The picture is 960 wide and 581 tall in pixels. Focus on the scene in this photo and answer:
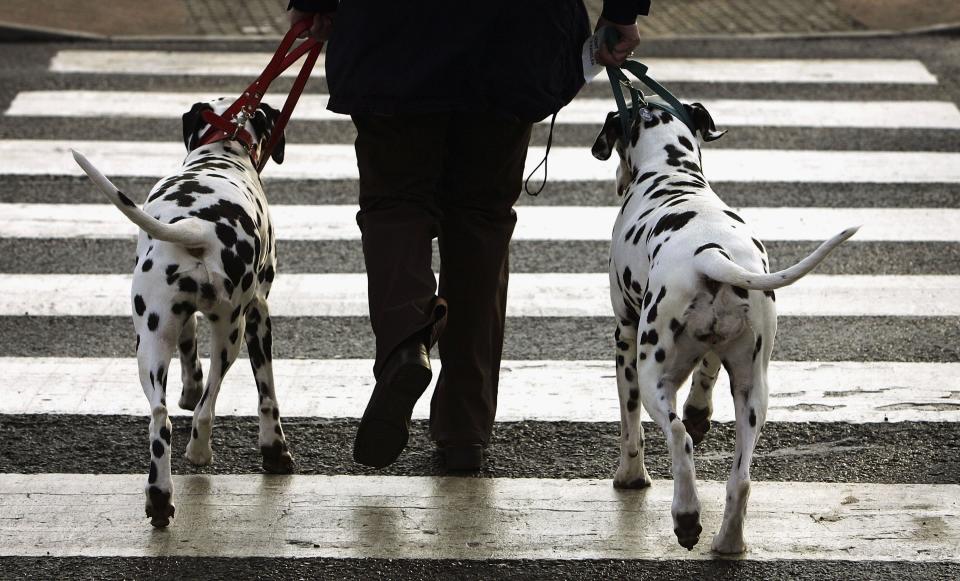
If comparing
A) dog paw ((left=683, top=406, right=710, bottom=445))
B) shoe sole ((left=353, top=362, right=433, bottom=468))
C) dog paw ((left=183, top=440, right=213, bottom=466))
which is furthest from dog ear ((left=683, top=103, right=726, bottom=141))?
dog paw ((left=183, top=440, right=213, bottom=466))

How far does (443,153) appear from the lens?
191 inches

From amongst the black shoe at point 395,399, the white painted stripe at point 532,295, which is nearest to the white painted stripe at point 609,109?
the white painted stripe at point 532,295

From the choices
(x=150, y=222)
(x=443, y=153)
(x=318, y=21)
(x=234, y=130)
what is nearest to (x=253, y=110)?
(x=234, y=130)

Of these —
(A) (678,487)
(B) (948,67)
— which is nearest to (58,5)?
(B) (948,67)

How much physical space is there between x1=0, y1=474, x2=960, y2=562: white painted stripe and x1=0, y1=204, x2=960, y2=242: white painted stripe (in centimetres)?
290

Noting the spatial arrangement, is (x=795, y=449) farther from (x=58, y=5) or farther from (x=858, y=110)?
(x=58, y=5)

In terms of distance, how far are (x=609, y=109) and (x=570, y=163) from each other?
3.23 feet

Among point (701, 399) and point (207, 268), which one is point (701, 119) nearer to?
point (701, 399)

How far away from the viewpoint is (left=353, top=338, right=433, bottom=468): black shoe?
4.40 meters

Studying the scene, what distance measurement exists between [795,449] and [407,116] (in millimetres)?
1989

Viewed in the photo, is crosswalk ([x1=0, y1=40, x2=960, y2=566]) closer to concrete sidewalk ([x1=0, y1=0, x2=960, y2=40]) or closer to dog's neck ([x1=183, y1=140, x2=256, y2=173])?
dog's neck ([x1=183, y1=140, x2=256, y2=173])

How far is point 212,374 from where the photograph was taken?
4824 millimetres

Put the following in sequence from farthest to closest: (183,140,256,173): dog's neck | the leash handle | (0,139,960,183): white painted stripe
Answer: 1. (0,139,960,183): white painted stripe
2. the leash handle
3. (183,140,256,173): dog's neck

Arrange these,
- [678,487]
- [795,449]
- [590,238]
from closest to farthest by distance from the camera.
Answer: [678,487] → [795,449] → [590,238]
